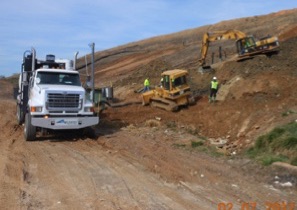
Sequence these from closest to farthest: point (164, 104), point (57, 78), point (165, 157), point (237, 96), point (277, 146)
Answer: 1. point (165, 157)
2. point (277, 146)
3. point (57, 78)
4. point (164, 104)
5. point (237, 96)

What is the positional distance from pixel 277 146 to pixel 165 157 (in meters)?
3.30

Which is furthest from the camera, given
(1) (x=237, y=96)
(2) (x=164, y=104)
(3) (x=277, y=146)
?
(1) (x=237, y=96)

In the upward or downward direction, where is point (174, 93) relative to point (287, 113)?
upward

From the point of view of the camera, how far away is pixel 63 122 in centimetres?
1390

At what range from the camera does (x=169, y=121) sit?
19234 millimetres

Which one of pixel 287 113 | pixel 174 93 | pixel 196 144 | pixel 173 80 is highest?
pixel 173 80

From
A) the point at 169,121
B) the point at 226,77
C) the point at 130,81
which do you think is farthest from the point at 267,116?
the point at 130,81

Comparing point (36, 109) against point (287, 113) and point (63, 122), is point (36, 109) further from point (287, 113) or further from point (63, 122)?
point (287, 113)

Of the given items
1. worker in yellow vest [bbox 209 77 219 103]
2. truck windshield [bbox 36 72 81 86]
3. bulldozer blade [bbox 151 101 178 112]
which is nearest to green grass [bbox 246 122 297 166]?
truck windshield [bbox 36 72 81 86]

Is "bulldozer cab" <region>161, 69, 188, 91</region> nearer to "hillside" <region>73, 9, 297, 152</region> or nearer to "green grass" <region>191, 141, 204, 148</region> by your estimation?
"hillside" <region>73, 9, 297, 152</region>

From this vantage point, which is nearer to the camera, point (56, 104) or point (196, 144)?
point (196, 144)

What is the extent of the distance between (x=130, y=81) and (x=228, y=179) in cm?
2955

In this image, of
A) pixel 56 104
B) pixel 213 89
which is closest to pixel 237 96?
pixel 213 89

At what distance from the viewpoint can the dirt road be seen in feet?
23.3
